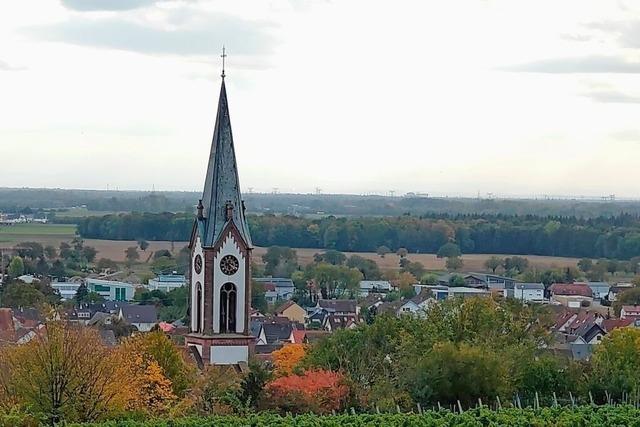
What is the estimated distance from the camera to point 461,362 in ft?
164

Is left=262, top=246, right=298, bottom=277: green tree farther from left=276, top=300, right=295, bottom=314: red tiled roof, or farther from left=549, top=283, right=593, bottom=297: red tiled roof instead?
left=276, top=300, right=295, bottom=314: red tiled roof

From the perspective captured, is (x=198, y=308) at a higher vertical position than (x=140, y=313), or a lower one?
higher

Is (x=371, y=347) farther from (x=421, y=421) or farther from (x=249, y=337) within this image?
(x=421, y=421)

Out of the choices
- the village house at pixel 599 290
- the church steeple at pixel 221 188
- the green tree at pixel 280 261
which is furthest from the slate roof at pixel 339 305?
the church steeple at pixel 221 188

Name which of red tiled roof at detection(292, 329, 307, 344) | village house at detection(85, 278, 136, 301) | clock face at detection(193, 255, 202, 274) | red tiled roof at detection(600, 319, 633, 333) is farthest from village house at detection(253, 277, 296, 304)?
clock face at detection(193, 255, 202, 274)

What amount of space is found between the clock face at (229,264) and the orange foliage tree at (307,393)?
6.50m

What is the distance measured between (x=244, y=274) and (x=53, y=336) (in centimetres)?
1406

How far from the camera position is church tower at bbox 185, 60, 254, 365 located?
53.2 m

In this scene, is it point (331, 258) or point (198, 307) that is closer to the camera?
point (198, 307)

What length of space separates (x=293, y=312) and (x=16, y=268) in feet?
136

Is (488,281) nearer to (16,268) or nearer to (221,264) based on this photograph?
(16,268)

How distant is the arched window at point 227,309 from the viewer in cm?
5344

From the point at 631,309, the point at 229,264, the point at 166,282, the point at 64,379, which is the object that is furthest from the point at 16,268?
the point at 64,379

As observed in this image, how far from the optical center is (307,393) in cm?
4641
